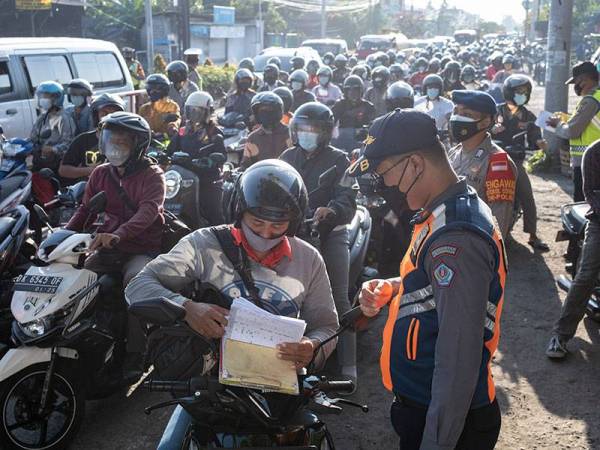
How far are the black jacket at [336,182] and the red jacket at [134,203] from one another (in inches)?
44.2

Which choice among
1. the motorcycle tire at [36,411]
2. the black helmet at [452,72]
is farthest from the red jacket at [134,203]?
the black helmet at [452,72]

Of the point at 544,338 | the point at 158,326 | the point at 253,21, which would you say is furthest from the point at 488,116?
the point at 253,21

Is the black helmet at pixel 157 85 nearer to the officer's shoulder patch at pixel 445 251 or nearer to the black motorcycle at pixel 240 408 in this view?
the black motorcycle at pixel 240 408

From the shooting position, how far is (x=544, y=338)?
18.7 feet

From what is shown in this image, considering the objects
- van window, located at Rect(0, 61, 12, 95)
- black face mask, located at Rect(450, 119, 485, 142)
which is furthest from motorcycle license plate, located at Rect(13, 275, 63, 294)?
van window, located at Rect(0, 61, 12, 95)

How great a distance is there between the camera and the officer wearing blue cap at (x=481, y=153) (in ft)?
18.1

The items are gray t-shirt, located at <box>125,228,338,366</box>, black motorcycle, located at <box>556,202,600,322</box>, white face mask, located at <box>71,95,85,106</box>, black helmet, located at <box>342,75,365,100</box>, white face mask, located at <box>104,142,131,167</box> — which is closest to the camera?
gray t-shirt, located at <box>125,228,338,366</box>

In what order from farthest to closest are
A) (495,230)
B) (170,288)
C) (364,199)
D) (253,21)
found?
1. (253,21)
2. (364,199)
3. (170,288)
4. (495,230)

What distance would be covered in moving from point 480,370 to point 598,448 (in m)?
2.22

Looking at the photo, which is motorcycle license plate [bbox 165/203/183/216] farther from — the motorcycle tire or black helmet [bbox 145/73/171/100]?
black helmet [bbox 145/73/171/100]

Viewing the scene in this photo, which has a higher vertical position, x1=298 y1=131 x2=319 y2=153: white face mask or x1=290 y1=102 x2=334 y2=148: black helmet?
x1=290 y1=102 x2=334 y2=148: black helmet

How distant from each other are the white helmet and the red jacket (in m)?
2.53

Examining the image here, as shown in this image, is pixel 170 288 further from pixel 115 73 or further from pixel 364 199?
pixel 115 73

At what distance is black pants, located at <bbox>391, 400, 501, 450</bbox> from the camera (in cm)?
242
